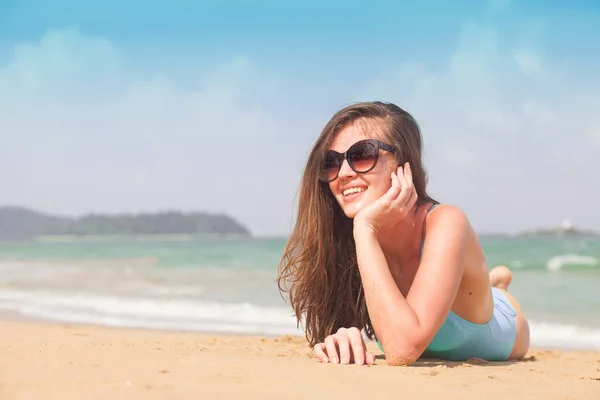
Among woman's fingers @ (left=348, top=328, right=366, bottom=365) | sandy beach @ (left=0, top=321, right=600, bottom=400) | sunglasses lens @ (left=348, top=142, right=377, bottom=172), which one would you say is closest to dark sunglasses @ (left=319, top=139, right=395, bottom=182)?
sunglasses lens @ (left=348, top=142, right=377, bottom=172)

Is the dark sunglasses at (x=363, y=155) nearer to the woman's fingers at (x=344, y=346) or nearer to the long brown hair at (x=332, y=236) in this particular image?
the long brown hair at (x=332, y=236)

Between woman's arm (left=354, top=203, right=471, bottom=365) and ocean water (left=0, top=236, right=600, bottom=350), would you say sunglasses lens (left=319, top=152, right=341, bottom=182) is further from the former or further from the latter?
ocean water (left=0, top=236, right=600, bottom=350)

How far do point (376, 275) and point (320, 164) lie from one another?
882 millimetres

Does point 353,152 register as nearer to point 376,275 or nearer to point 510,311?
point 376,275

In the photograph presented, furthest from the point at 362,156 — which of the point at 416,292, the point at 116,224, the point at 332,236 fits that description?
the point at 116,224

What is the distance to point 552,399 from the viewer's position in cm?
270

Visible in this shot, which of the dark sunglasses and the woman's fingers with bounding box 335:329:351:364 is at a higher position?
the dark sunglasses

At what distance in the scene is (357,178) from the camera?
143 inches

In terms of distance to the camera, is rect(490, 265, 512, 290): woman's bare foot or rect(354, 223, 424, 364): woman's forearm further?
rect(490, 265, 512, 290): woman's bare foot

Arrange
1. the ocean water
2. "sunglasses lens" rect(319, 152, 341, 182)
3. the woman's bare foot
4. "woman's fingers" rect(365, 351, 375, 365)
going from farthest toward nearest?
the ocean water → the woman's bare foot → "sunglasses lens" rect(319, 152, 341, 182) → "woman's fingers" rect(365, 351, 375, 365)

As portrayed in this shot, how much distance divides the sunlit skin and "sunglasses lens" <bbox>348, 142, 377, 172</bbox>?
0.13 feet

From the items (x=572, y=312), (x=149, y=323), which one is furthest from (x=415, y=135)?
(x=572, y=312)

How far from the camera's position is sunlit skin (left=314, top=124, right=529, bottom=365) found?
10.6 feet

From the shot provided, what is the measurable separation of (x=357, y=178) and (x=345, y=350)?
3.14ft
